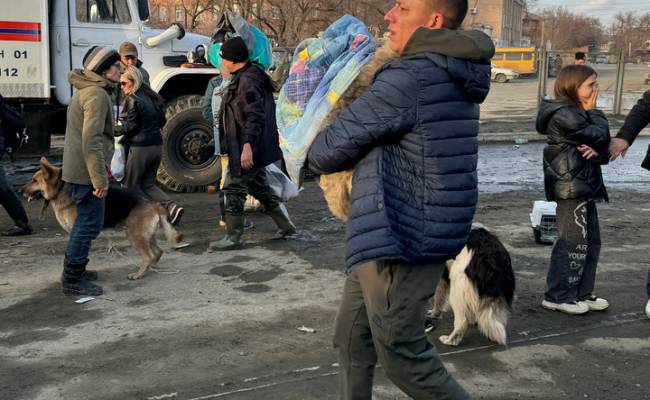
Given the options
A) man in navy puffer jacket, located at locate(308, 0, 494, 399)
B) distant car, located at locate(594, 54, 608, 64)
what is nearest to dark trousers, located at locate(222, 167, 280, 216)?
man in navy puffer jacket, located at locate(308, 0, 494, 399)

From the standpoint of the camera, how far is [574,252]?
4.66 meters

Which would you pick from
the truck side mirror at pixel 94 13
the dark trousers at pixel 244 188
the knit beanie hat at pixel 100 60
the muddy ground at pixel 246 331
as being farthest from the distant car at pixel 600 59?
the knit beanie hat at pixel 100 60

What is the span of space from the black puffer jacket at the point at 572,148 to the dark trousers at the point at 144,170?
396cm

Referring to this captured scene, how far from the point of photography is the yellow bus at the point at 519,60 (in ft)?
169

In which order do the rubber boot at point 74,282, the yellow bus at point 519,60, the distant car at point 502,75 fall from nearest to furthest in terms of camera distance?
1. the rubber boot at point 74,282
2. the distant car at point 502,75
3. the yellow bus at point 519,60

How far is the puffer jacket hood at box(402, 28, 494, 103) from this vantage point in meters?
2.37

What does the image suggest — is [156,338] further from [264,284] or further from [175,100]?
[175,100]

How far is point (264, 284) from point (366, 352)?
2.74 m

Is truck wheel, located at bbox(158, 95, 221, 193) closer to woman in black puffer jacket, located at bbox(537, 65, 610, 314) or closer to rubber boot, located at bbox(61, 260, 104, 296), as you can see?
rubber boot, located at bbox(61, 260, 104, 296)

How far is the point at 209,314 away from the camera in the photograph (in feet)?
15.6

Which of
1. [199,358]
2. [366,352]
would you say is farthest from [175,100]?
[366,352]

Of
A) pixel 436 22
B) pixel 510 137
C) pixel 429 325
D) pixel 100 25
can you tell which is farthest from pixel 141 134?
pixel 510 137

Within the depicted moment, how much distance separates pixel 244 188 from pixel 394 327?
4.11m

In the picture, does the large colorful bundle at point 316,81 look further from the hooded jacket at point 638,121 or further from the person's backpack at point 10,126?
the person's backpack at point 10,126
